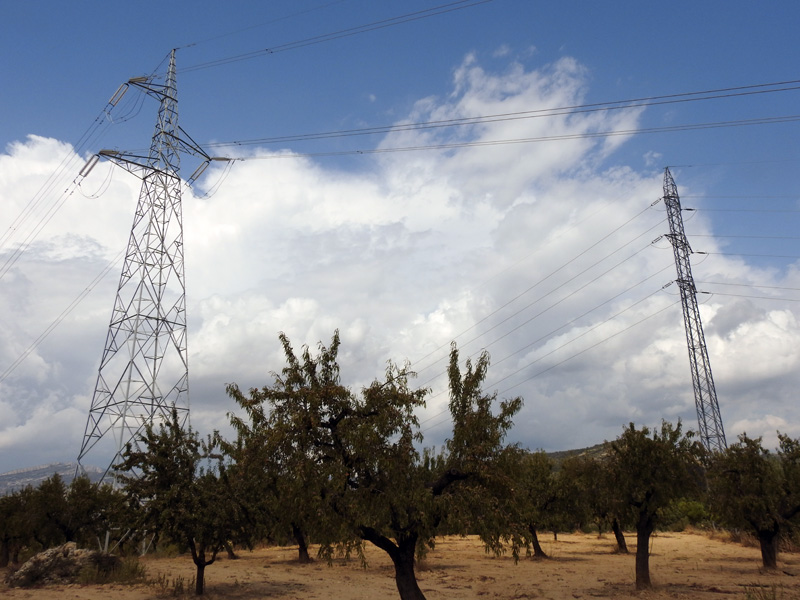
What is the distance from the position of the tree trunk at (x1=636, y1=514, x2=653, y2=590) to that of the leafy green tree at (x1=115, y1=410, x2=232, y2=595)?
20.0 metres

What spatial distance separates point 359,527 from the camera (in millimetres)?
17719

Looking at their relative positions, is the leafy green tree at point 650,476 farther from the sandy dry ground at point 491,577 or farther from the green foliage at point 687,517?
the green foliage at point 687,517

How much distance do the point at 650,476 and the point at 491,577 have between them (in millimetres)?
12301

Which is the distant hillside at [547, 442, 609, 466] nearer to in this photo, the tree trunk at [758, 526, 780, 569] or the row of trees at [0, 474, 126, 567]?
the tree trunk at [758, 526, 780, 569]

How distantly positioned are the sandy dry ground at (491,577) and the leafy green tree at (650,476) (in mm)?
2871

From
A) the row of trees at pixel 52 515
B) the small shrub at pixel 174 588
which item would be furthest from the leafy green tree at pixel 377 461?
the row of trees at pixel 52 515

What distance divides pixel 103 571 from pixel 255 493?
12055 millimetres

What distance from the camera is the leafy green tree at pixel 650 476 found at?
89.0 feet

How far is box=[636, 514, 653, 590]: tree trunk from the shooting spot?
89.1ft

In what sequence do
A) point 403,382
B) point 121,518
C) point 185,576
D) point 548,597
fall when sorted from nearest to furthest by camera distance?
point 403,382, point 548,597, point 121,518, point 185,576

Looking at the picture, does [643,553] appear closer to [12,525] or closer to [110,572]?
[110,572]

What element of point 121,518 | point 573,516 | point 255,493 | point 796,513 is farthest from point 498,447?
point 573,516

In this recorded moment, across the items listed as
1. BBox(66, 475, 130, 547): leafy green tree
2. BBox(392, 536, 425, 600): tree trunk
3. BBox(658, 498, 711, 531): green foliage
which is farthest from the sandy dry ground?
BBox(658, 498, 711, 531): green foliage

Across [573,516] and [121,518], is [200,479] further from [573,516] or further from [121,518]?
[573,516]
